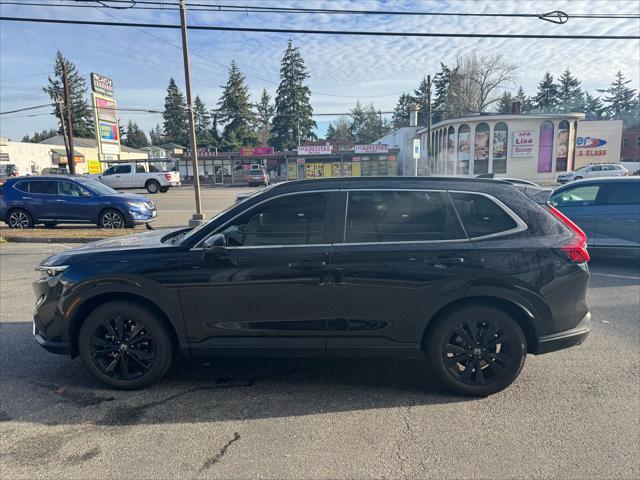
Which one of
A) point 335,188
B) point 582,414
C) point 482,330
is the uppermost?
point 335,188

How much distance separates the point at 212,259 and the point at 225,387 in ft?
3.80

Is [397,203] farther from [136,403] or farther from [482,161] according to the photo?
[482,161]

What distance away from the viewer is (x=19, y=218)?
12.8 meters

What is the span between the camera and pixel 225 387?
3609mm

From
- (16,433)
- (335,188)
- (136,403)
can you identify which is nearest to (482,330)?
(335,188)

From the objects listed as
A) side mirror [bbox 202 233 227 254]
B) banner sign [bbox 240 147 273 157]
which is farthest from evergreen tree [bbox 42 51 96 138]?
side mirror [bbox 202 233 227 254]

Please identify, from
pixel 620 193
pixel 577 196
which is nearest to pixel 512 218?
pixel 620 193

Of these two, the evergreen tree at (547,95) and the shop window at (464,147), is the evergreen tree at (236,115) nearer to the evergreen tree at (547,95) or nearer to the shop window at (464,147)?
the shop window at (464,147)

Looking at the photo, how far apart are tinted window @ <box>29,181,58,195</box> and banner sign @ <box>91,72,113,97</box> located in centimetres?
3282

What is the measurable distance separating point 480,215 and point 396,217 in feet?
2.29

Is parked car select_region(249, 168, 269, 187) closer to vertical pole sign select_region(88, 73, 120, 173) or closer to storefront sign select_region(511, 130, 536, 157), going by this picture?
vertical pole sign select_region(88, 73, 120, 173)

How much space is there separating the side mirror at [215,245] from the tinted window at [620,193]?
25.0 ft

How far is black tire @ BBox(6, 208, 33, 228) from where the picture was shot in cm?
1272

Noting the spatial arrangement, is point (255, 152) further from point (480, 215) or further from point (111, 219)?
point (480, 215)
